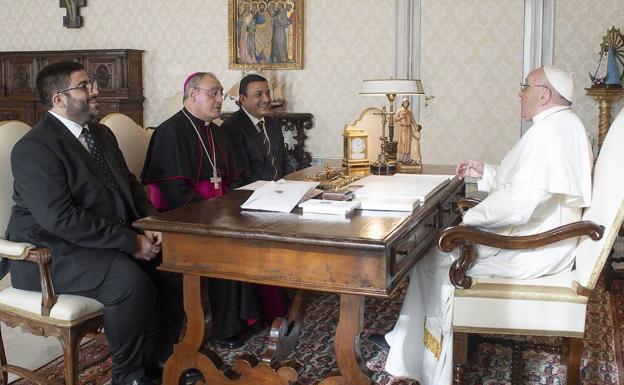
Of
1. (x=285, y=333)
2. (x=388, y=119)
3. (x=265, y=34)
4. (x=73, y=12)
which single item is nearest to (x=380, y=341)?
(x=285, y=333)

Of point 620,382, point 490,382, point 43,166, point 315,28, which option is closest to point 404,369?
point 490,382

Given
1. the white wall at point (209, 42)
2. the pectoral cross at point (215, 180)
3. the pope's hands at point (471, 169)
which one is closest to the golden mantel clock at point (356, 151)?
the pope's hands at point (471, 169)

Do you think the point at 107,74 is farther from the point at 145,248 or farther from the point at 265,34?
the point at 145,248

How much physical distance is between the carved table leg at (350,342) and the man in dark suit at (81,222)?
0.96m

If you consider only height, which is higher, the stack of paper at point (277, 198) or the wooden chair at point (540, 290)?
the stack of paper at point (277, 198)

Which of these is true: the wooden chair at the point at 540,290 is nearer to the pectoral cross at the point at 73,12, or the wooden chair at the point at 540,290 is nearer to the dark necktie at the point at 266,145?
the dark necktie at the point at 266,145

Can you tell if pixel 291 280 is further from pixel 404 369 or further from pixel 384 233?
pixel 404 369

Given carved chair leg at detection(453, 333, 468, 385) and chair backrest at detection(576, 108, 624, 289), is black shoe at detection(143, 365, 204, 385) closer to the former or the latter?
carved chair leg at detection(453, 333, 468, 385)

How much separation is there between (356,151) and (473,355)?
1.41 meters

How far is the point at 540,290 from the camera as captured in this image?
2.87 meters

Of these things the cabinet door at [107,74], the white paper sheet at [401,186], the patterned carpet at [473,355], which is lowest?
the patterned carpet at [473,355]

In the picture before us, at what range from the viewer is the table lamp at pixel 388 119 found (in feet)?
13.6

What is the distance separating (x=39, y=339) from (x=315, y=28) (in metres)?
4.70

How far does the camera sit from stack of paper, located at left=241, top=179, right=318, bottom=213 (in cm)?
281
